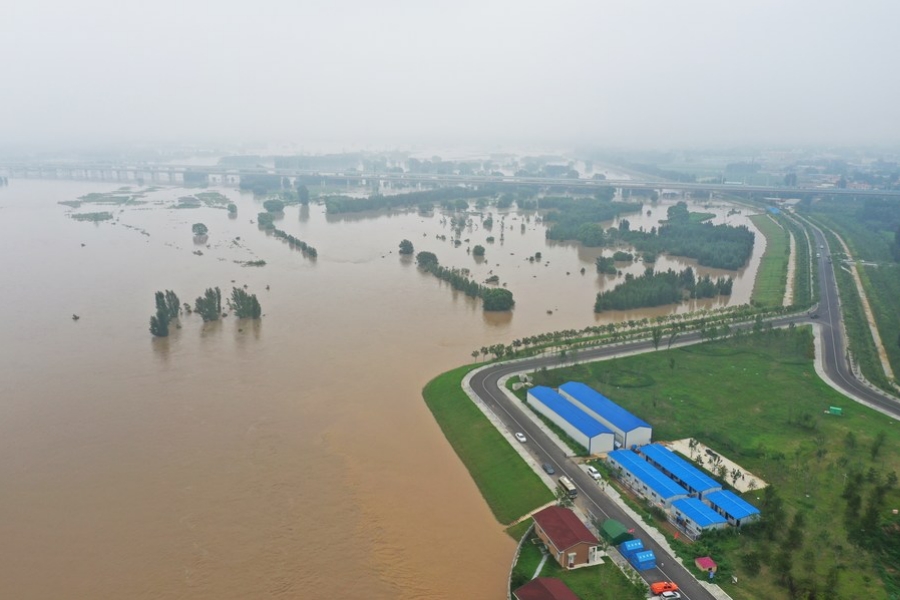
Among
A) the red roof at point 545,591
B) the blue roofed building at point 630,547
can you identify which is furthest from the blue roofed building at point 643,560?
the red roof at point 545,591

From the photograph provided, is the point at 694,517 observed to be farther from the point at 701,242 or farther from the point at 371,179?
the point at 371,179

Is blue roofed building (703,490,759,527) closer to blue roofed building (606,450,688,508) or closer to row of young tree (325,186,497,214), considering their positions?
blue roofed building (606,450,688,508)

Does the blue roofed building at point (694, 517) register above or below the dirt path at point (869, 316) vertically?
below

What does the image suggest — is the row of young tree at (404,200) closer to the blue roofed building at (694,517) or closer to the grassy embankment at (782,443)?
the grassy embankment at (782,443)

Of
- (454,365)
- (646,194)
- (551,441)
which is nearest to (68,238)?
(454,365)

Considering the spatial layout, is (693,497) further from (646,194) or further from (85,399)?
(646,194)
